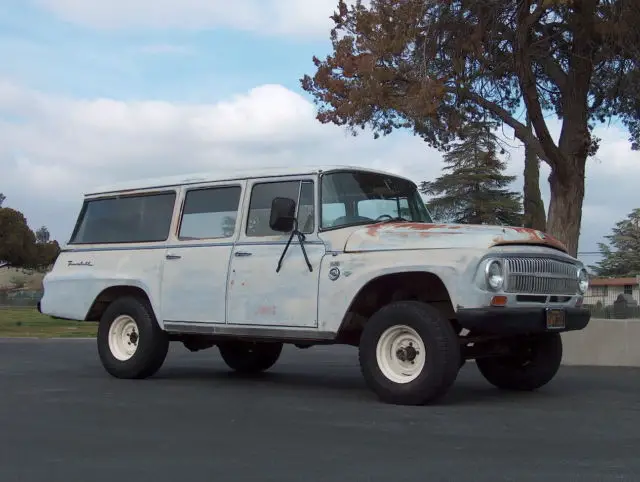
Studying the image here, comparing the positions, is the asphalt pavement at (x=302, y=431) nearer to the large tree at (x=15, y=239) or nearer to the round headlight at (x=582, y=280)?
the round headlight at (x=582, y=280)

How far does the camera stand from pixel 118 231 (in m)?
9.87

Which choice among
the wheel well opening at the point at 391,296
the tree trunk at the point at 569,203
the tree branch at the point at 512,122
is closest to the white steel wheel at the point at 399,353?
the wheel well opening at the point at 391,296

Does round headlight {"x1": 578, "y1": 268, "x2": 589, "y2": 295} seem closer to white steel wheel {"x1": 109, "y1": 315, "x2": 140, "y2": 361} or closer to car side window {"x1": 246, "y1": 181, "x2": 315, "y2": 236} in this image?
car side window {"x1": 246, "y1": 181, "x2": 315, "y2": 236}

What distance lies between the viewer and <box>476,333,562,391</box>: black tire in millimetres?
8297

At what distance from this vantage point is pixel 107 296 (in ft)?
32.2

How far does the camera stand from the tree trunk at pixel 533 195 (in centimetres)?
2208

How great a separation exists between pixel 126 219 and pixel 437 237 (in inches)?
167

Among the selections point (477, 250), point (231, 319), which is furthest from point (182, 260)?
point (477, 250)

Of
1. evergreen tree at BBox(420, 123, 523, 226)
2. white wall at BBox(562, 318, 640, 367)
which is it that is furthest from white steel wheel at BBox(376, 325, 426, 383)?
evergreen tree at BBox(420, 123, 523, 226)

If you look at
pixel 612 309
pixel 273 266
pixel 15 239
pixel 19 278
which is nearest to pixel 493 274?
pixel 273 266

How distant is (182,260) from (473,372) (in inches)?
171

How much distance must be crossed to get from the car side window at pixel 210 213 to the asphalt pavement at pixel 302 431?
1665 millimetres

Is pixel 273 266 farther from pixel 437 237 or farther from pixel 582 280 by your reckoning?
pixel 582 280

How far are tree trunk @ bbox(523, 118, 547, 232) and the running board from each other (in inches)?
586
